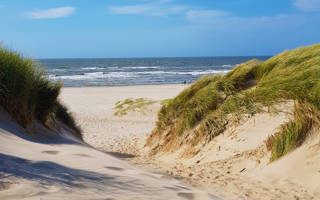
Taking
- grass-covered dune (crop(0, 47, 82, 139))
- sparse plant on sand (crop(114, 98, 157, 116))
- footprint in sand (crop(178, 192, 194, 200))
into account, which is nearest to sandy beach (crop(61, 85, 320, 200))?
footprint in sand (crop(178, 192, 194, 200))

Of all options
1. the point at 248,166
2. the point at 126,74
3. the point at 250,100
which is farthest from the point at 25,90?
the point at 126,74

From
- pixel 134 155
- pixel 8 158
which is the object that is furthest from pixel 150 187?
pixel 134 155

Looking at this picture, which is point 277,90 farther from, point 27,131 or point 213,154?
point 27,131

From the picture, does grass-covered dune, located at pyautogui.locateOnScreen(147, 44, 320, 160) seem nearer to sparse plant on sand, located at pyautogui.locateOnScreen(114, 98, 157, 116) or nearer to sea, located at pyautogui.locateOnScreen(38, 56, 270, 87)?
sea, located at pyautogui.locateOnScreen(38, 56, 270, 87)

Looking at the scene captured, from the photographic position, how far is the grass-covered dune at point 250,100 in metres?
4.63

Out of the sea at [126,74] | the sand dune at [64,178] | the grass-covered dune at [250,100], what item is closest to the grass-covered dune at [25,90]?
the sea at [126,74]

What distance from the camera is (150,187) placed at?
10.5 ft

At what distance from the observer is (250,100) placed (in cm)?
596

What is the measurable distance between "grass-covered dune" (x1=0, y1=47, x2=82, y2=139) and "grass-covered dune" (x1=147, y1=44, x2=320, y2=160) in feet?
8.90

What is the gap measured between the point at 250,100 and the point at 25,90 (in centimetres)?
393

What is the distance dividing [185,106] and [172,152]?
1055 millimetres

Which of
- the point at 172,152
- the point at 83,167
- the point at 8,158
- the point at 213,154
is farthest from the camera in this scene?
the point at 172,152

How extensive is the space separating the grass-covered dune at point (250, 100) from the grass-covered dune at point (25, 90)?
2.71m

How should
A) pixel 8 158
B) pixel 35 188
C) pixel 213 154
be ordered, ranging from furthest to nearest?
pixel 213 154, pixel 8 158, pixel 35 188
